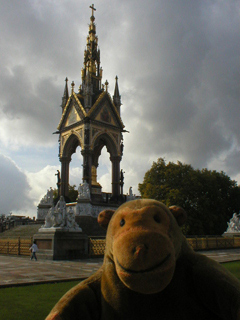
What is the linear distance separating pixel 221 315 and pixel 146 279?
706 millimetres

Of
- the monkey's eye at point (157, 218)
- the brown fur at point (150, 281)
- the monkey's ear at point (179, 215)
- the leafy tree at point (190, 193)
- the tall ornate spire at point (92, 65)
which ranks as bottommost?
the brown fur at point (150, 281)

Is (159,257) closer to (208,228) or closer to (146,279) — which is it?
(146,279)

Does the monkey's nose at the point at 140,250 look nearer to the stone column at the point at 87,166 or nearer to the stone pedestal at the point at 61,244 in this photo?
the stone pedestal at the point at 61,244

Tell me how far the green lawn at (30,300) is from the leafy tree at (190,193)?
944 inches

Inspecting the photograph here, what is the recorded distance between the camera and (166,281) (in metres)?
2.21

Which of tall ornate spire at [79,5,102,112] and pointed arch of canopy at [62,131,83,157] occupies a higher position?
tall ornate spire at [79,5,102,112]

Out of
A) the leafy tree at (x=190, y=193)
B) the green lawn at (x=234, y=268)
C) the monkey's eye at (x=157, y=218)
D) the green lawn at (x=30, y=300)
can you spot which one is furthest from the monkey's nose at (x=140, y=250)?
the leafy tree at (x=190, y=193)

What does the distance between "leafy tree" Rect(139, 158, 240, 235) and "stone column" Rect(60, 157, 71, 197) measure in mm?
8366

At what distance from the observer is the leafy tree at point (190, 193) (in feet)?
101

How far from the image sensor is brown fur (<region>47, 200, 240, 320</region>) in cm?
221

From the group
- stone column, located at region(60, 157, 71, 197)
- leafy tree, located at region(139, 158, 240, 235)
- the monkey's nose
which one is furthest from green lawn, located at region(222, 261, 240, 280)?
stone column, located at region(60, 157, 71, 197)

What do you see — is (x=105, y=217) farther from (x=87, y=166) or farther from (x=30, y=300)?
(x=87, y=166)

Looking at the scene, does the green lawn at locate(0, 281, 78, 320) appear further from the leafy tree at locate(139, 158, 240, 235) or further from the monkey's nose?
the leafy tree at locate(139, 158, 240, 235)

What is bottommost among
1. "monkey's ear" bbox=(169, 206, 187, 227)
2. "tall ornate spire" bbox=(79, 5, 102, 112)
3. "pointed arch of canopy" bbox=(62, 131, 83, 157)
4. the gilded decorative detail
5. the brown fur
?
the brown fur
